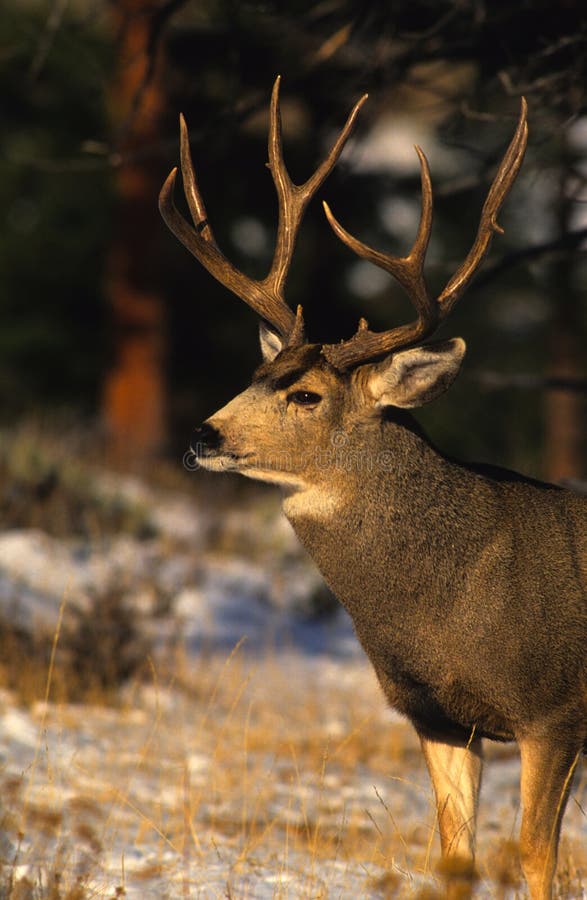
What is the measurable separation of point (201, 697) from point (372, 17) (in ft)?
14.0

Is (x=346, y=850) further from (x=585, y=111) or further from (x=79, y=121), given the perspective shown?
(x=79, y=121)

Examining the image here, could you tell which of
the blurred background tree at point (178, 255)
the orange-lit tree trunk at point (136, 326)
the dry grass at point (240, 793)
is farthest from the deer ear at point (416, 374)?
the orange-lit tree trunk at point (136, 326)

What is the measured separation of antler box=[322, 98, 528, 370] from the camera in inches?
176

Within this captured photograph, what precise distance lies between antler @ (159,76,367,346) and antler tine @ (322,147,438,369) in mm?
319

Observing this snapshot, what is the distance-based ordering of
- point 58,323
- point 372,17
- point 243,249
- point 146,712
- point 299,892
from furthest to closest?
point 58,323 → point 243,249 → point 146,712 → point 372,17 → point 299,892

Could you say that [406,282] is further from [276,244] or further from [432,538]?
[432,538]

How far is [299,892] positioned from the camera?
4.37 m

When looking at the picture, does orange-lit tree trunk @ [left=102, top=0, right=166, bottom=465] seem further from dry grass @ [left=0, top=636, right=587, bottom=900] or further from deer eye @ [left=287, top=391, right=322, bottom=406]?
deer eye @ [left=287, top=391, right=322, bottom=406]

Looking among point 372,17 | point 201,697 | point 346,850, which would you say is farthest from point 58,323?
point 346,850

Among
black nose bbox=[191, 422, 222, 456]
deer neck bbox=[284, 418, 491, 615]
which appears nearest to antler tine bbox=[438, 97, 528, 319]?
deer neck bbox=[284, 418, 491, 615]

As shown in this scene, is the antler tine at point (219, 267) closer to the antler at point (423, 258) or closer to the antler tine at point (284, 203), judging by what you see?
the antler tine at point (284, 203)

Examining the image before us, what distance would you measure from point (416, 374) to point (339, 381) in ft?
1.10

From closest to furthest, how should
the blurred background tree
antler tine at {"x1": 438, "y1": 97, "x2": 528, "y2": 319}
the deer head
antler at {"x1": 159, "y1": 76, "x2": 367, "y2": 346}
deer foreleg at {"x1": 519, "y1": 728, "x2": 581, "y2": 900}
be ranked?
deer foreleg at {"x1": 519, "y1": 728, "x2": 581, "y2": 900} < antler tine at {"x1": 438, "y1": 97, "x2": 528, "y2": 319} < the deer head < antler at {"x1": 159, "y1": 76, "x2": 367, "y2": 346} < the blurred background tree

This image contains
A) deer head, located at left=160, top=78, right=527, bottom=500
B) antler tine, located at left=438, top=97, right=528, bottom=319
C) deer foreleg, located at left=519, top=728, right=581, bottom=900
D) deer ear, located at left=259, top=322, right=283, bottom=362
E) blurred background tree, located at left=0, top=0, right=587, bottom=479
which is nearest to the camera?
deer foreleg, located at left=519, top=728, right=581, bottom=900
